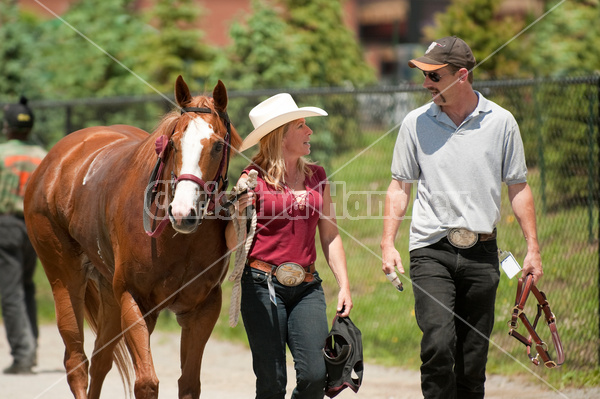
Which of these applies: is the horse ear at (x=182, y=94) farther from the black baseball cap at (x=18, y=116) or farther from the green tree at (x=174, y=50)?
the green tree at (x=174, y=50)

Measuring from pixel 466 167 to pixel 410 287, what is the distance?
123 inches

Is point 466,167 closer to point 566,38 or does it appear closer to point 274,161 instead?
point 274,161

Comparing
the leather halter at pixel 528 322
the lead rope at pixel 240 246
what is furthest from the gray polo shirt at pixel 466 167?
the lead rope at pixel 240 246

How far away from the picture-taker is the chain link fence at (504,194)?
5715 millimetres

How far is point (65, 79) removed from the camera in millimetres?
14758

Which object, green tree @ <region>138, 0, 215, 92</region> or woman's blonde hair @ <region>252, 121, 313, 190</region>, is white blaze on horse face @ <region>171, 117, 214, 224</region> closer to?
woman's blonde hair @ <region>252, 121, 313, 190</region>

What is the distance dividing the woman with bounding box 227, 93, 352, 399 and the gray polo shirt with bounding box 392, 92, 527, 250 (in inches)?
22.1

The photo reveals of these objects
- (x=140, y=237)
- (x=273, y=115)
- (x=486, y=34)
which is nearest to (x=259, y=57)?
(x=486, y=34)

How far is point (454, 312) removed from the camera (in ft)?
12.2

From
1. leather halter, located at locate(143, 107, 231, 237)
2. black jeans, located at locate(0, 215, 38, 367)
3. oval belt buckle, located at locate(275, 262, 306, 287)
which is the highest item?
leather halter, located at locate(143, 107, 231, 237)

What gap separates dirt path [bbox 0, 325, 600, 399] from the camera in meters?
5.43

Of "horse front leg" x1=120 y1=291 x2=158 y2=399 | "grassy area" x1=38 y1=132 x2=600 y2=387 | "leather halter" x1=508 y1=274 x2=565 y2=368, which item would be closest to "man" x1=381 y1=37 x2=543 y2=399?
"leather halter" x1=508 y1=274 x2=565 y2=368

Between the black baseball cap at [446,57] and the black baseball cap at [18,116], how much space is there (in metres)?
4.40

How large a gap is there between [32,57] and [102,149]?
8247 mm
